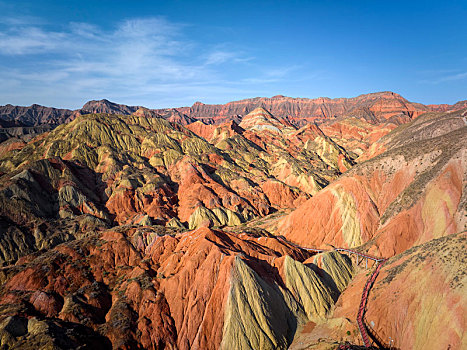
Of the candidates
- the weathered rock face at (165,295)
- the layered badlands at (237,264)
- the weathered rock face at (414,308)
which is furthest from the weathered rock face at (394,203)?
the weathered rock face at (165,295)

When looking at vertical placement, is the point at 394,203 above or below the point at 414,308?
above

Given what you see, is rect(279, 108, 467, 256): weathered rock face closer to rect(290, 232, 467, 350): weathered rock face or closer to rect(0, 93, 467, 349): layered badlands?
rect(0, 93, 467, 349): layered badlands

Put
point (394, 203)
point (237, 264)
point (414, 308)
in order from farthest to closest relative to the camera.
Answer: point (394, 203) < point (237, 264) < point (414, 308)

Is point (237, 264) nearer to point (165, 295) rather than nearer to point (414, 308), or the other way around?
point (165, 295)

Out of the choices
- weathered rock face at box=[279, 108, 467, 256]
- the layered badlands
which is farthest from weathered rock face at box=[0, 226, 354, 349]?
weathered rock face at box=[279, 108, 467, 256]

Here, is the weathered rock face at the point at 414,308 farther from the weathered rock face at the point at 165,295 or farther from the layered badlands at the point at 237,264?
the weathered rock face at the point at 165,295

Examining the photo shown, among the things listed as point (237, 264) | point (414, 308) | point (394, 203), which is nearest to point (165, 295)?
point (237, 264)
